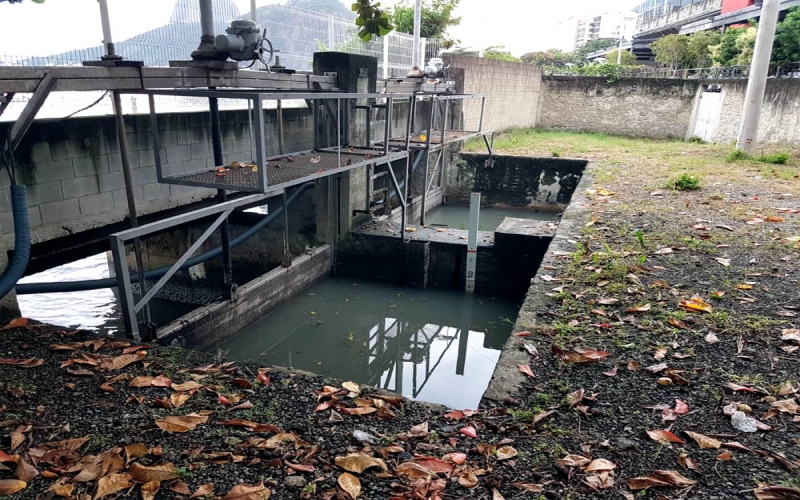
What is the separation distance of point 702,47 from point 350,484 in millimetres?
22562

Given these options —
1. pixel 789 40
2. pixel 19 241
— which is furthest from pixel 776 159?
pixel 19 241

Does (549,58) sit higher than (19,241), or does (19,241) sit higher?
(549,58)

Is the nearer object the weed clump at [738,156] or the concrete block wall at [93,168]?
the concrete block wall at [93,168]

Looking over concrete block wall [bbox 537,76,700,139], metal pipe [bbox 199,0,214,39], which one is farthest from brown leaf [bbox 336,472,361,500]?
concrete block wall [bbox 537,76,700,139]

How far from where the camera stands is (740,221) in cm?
616

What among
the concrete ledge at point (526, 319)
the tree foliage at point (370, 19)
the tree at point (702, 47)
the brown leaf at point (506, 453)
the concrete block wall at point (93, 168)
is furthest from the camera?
the tree at point (702, 47)

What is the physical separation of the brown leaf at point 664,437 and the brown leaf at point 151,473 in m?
2.13

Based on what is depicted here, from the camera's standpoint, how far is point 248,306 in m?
6.02

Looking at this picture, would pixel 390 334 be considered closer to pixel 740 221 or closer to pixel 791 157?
pixel 740 221

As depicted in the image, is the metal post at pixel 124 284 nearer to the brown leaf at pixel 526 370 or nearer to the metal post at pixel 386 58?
the brown leaf at pixel 526 370

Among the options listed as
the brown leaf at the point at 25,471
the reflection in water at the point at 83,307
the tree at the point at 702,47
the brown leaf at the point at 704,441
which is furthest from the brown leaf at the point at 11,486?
the tree at the point at 702,47

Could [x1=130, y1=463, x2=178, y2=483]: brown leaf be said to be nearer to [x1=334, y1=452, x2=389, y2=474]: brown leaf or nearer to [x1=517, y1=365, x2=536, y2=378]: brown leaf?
[x1=334, y1=452, x2=389, y2=474]: brown leaf

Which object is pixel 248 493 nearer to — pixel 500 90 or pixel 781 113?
pixel 781 113

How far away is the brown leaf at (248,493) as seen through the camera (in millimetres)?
2102
